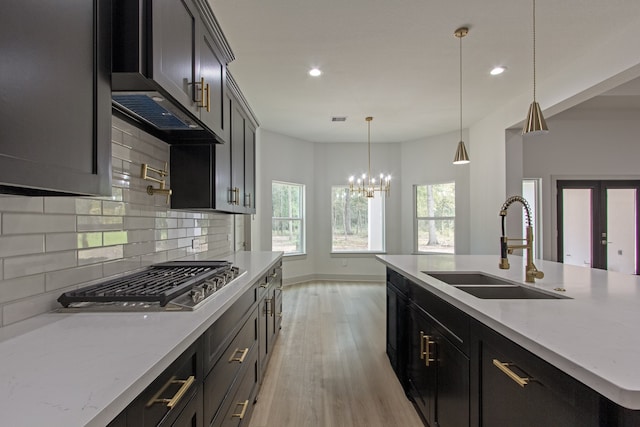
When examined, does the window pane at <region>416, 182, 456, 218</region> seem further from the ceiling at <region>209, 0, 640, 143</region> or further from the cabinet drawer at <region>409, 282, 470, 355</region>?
the cabinet drawer at <region>409, 282, 470, 355</region>

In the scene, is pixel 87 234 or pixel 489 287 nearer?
pixel 87 234

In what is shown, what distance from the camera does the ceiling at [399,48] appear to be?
2533 millimetres

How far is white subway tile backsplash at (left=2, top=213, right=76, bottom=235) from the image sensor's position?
1040 mm

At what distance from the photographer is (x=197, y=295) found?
129 centimetres

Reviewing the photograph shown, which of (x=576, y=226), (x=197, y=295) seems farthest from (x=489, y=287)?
(x=576, y=226)

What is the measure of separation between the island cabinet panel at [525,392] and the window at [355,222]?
5.66m

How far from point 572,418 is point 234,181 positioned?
2.61 metres

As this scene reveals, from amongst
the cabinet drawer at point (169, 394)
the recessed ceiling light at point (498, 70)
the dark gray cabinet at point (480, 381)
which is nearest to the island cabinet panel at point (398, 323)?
the dark gray cabinet at point (480, 381)

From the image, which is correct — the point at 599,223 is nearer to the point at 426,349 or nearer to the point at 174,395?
the point at 426,349

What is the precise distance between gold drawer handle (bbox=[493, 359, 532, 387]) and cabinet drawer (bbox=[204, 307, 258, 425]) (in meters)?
1.04

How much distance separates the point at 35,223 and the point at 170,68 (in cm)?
76

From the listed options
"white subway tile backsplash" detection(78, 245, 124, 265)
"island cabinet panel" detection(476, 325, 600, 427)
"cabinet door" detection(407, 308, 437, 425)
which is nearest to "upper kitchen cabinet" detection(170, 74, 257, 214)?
"white subway tile backsplash" detection(78, 245, 124, 265)

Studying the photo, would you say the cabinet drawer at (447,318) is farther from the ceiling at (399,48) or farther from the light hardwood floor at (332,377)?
Answer: the ceiling at (399,48)

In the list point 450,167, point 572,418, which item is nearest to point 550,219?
point 450,167
